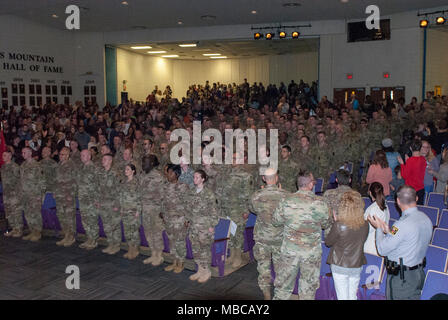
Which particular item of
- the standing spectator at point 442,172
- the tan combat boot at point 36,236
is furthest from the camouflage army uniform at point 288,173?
the tan combat boot at point 36,236

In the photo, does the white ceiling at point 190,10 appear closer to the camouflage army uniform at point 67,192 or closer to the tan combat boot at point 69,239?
the camouflage army uniform at point 67,192

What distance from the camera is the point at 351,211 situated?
3.75m

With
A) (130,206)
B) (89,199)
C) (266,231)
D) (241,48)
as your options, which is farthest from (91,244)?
(241,48)

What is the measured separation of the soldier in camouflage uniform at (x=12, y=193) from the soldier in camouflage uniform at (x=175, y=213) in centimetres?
334

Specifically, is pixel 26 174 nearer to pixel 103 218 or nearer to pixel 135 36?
pixel 103 218

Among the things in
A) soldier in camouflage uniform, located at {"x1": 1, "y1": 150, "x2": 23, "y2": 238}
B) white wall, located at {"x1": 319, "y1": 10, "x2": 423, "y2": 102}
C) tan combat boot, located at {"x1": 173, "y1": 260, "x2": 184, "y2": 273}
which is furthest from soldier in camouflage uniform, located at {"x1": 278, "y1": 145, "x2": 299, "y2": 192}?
white wall, located at {"x1": 319, "y1": 10, "x2": 423, "y2": 102}

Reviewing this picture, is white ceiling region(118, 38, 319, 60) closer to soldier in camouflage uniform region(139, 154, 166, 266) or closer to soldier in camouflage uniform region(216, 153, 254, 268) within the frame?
soldier in camouflage uniform region(139, 154, 166, 266)

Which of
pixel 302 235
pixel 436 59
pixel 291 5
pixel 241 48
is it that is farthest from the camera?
pixel 241 48

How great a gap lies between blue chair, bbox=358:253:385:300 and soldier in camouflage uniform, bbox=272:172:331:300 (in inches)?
19.7

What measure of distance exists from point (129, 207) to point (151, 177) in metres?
0.60

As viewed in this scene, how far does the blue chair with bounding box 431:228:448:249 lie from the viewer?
477 centimetres

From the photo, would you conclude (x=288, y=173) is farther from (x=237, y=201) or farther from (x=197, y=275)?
(x=197, y=275)

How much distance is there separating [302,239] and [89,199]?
4018 mm
